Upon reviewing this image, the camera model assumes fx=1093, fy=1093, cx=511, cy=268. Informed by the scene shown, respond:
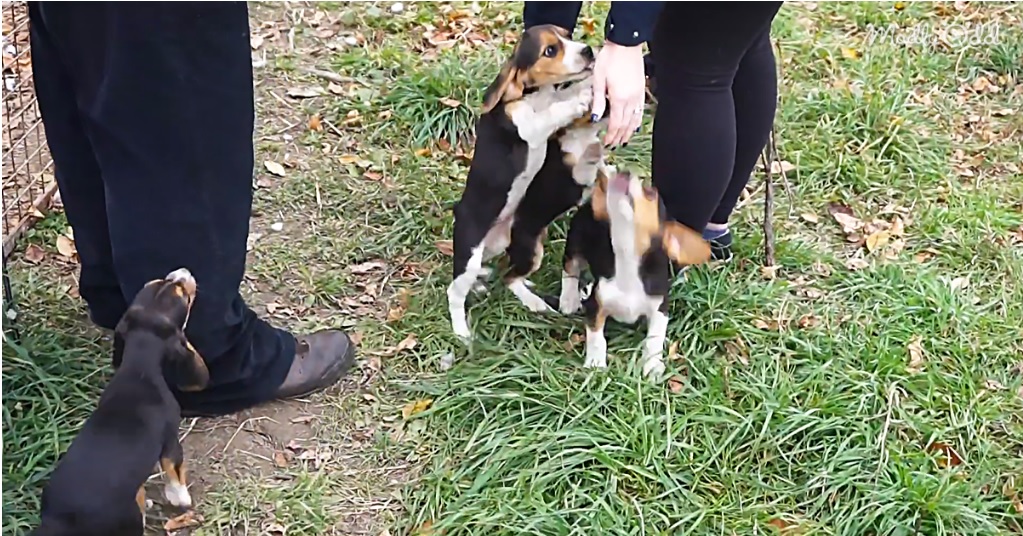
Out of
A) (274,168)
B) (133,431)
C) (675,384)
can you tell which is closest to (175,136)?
(133,431)

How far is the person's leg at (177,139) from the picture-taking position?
8.27 ft

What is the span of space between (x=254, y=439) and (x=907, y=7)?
4.46 meters

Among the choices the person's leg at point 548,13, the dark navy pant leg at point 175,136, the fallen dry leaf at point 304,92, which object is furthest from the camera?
the fallen dry leaf at point 304,92

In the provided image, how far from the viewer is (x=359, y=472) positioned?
319 centimetres

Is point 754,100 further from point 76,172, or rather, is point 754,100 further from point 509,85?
point 76,172

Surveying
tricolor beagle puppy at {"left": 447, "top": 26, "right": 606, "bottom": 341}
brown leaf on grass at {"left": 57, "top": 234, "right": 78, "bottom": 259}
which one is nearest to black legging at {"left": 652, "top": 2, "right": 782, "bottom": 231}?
tricolor beagle puppy at {"left": 447, "top": 26, "right": 606, "bottom": 341}

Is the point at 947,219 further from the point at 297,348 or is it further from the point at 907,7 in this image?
the point at 297,348

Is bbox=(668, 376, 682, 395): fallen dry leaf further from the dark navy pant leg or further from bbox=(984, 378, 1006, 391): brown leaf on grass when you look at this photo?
the dark navy pant leg

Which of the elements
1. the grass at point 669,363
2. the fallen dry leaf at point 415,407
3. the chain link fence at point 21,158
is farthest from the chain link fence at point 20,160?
the fallen dry leaf at point 415,407

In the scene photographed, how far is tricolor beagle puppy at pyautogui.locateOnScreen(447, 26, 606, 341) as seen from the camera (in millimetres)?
3383

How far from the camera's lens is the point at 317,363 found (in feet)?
11.3

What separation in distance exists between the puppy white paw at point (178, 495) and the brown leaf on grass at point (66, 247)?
50.3 inches

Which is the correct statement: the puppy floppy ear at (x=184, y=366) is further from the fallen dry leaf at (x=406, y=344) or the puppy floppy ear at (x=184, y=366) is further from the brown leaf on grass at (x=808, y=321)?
the brown leaf on grass at (x=808, y=321)

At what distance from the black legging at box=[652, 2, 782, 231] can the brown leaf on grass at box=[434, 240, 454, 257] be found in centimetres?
92
